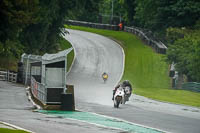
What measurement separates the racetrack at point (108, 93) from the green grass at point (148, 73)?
1.27 m

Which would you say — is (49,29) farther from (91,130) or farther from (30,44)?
(91,130)

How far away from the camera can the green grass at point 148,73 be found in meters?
44.7

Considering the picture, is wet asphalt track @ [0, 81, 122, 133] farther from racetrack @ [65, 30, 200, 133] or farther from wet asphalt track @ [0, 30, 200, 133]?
racetrack @ [65, 30, 200, 133]

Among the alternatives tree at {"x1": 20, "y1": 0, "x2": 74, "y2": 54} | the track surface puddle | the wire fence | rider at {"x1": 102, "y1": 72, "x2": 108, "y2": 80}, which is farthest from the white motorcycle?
tree at {"x1": 20, "y1": 0, "x2": 74, "y2": 54}

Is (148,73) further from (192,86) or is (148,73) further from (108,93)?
(108,93)

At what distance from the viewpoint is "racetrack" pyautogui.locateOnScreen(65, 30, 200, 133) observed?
24766mm

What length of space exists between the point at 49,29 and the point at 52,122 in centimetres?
3852

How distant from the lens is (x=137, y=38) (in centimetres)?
7944

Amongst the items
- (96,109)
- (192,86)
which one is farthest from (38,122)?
(192,86)

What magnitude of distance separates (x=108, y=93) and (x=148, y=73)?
17571mm

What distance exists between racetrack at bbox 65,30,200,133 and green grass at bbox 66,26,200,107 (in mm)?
1268

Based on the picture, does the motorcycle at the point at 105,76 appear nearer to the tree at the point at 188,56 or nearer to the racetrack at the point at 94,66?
the racetrack at the point at 94,66

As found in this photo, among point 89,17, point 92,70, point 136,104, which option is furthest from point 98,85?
point 89,17

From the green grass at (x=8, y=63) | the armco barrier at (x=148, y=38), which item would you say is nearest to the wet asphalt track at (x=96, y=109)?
the green grass at (x=8, y=63)
